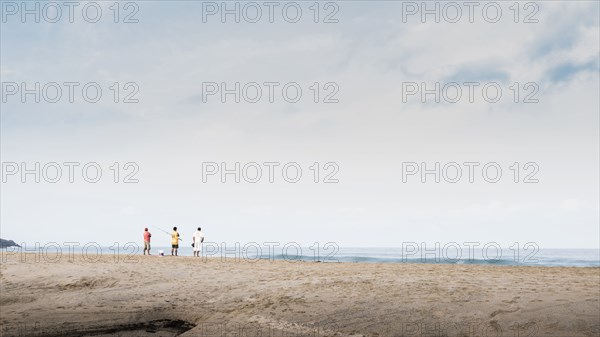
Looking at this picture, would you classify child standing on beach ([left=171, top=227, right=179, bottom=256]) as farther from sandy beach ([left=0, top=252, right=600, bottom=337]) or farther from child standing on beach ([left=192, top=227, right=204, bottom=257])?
sandy beach ([left=0, top=252, right=600, bottom=337])

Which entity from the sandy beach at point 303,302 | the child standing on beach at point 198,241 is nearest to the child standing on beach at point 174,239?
the child standing on beach at point 198,241

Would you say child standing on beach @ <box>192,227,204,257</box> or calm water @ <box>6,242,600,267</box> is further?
calm water @ <box>6,242,600,267</box>

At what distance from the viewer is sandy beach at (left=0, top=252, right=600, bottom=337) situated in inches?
471

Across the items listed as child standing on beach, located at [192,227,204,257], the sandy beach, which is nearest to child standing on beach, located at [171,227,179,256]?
child standing on beach, located at [192,227,204,257]

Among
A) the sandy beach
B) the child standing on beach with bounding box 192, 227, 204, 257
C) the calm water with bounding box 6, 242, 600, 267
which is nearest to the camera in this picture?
the sandy beach

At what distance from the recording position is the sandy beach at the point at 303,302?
471 inches

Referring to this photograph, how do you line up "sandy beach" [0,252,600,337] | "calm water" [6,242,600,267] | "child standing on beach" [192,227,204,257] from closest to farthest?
"sandy beach" [0,252,600,337]
"child standing on beach" [192,227,204,257]
"calm water" [6,242,600,267]

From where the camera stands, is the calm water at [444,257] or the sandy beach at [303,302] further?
the calm water at [444,257]

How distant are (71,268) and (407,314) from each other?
50.5 ft

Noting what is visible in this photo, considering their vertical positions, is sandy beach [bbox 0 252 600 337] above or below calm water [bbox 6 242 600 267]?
above

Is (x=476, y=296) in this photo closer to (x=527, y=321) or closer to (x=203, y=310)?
(x=527, y=321)

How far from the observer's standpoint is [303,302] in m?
14.1

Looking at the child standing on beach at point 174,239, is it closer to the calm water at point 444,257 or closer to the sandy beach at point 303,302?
the calm water at point 444,257

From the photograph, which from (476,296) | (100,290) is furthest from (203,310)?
(476,296)
